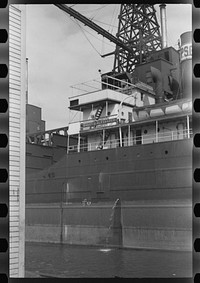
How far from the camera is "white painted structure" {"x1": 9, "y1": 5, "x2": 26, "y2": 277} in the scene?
3.18 m

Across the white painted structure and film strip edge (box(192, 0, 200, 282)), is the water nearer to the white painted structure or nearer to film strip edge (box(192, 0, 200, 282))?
the white painted structure

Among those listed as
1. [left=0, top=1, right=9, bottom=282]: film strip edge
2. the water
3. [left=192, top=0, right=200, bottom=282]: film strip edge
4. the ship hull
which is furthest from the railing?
[left=0, top=1, right=9, bottom=282]: film strip edge

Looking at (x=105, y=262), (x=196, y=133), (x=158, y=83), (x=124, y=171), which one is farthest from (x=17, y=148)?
(x=158, y=83)

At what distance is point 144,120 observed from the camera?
1814 cm

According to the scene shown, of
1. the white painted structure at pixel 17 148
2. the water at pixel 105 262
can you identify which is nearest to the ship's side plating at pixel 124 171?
the water at pixel 105 262

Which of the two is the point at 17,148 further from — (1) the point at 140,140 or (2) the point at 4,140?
(1) the point at 140,140

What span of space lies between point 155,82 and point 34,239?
1137 cm

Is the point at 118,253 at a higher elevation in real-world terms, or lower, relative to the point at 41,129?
lower

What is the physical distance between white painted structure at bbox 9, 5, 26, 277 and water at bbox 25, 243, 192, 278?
24.6 feet

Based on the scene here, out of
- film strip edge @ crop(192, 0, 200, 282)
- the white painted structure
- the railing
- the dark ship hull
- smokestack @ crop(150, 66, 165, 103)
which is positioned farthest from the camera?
smokestack @ crop(150, 66, 165, 103)

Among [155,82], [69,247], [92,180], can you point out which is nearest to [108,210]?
[92,180]

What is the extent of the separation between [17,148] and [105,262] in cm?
1157

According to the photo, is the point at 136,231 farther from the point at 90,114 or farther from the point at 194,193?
the point at 194,193

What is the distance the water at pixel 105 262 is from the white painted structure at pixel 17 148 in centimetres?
749
